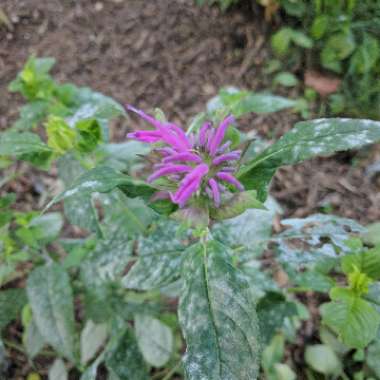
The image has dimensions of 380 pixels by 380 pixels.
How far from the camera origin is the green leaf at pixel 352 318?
3.02ft

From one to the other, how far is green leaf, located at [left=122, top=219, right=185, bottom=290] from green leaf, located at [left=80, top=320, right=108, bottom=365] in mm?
495

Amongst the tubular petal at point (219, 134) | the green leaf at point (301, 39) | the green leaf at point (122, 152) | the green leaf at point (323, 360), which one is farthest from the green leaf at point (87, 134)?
the green leaf at point (301, 39)

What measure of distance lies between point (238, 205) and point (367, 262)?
1.39 feet

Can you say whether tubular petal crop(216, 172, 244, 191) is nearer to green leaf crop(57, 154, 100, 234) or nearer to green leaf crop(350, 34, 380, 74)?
green leaf crop(57, 154, 100, 234)

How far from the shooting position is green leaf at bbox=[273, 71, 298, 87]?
229 cm

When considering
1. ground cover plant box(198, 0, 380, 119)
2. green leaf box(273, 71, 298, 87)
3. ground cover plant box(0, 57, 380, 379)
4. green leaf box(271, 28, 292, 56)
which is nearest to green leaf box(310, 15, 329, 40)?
ground cover plant box(198, 0, 380, 119)

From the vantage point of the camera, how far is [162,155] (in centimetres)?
86

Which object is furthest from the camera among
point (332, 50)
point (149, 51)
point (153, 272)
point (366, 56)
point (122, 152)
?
point (149, 51)

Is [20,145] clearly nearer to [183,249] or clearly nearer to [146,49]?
[183,249]

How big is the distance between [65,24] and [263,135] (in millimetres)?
1354

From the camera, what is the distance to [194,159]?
0.80 meters

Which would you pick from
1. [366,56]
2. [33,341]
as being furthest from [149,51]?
[33,341]

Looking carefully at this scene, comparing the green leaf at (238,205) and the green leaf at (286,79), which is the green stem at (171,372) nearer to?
the green leaf at (238,205)

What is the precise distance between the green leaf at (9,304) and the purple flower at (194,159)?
2.91 feet
